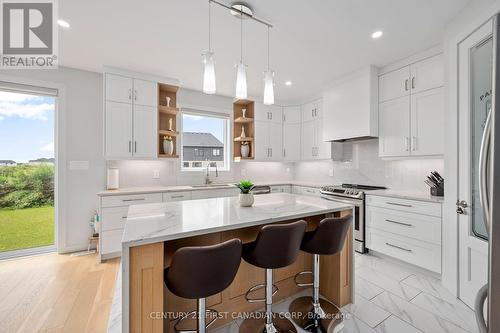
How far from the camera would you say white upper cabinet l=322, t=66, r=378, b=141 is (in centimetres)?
321

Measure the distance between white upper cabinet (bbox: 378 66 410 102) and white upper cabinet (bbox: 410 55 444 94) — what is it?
0.07 m

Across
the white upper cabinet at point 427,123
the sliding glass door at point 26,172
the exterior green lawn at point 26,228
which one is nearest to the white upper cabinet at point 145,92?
the sliding glass door at point 26,172

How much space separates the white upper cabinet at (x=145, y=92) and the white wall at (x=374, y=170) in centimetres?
343

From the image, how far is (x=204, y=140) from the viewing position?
4.32 metres

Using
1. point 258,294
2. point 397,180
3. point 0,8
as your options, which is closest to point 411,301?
point 258,294

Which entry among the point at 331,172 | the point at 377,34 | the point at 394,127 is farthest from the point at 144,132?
the point at 394,127

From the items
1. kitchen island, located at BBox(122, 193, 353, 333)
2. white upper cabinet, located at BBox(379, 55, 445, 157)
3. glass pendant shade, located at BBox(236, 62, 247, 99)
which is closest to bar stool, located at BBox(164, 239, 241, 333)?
kitchen island, located at BBox(122, 193, 353, 333)

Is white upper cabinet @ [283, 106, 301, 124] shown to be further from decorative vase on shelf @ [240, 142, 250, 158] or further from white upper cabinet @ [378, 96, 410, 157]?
white upper cabinet @ [378, 96, 410, 157]

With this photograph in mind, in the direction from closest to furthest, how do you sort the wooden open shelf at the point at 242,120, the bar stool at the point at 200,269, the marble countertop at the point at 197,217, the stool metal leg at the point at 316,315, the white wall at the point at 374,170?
the bar stool at the point at 200,269 → the marble countertop at the point at 197,217 → the stool metal leg at the point at 316,315 → the white wall at the point at 374,170 → the wooden open shelf at the point at 242,120

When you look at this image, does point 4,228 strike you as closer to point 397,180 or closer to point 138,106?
point 138,106

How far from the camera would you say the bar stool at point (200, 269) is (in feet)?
3.54

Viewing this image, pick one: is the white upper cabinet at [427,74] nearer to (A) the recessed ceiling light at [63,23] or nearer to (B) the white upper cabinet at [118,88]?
(B) the white upper cabinet at [118,88]

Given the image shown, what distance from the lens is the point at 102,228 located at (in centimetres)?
292

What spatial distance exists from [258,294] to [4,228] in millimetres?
3634
